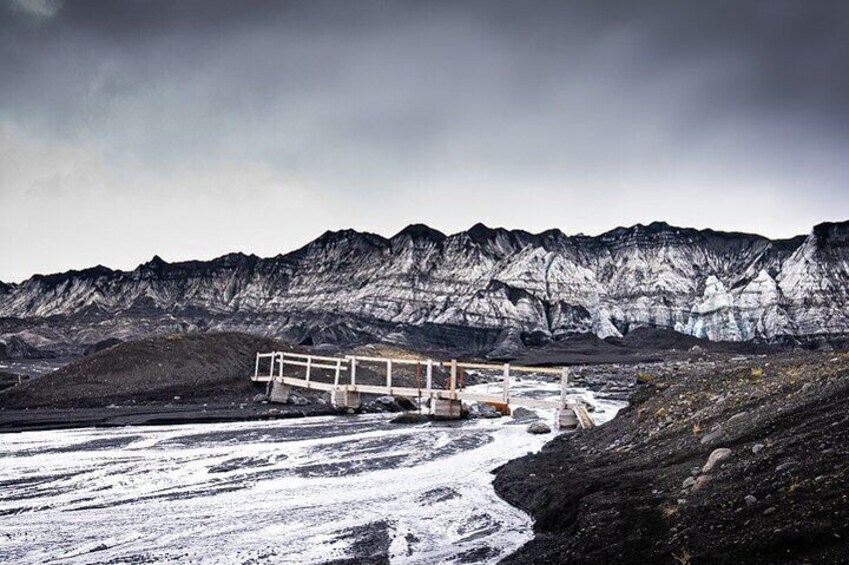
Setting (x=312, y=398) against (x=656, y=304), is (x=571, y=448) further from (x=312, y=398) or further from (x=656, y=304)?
(x=656, y=304)

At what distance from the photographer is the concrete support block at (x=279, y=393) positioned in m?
42.9

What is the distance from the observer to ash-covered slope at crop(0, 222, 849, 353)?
5399 inches

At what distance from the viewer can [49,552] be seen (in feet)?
38.8

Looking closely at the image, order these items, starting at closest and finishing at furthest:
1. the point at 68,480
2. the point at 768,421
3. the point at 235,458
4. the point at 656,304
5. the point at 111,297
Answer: the point at 768,421, the point at 68,480, the point at 235,458, the point at 656,304, the point at 111,297

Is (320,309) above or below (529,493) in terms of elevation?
above

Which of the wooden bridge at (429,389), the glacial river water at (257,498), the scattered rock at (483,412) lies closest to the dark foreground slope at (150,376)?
the wooden bridge at (429,389)

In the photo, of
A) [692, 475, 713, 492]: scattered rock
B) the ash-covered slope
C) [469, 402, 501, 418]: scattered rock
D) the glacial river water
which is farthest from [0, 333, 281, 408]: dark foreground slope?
the ash-covered slope

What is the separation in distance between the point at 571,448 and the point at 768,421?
8.16 m

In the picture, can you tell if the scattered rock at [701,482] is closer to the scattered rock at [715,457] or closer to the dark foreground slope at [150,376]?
the scattered rock at [715,457]

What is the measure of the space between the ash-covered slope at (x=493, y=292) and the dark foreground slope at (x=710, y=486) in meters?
110

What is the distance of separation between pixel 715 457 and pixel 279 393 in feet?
114

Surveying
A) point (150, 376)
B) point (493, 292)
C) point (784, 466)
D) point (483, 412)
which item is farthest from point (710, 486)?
point (493, 292)

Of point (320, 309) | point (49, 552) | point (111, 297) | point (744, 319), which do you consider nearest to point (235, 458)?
point (49, 552)

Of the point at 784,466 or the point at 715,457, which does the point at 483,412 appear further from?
the point at 784,466
